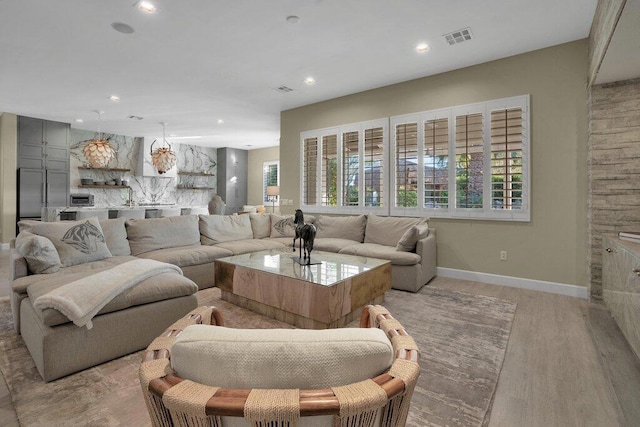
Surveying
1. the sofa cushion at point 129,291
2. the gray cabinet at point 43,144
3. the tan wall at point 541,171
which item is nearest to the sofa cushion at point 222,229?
the sofa cushion at point 129,291

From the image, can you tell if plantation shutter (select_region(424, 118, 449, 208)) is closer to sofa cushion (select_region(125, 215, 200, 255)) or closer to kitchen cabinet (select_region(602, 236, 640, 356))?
kitchen cabinet (select_region(602, 236, 640, 356))

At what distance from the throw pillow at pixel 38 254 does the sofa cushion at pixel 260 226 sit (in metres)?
2.68

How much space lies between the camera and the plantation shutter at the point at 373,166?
502cm

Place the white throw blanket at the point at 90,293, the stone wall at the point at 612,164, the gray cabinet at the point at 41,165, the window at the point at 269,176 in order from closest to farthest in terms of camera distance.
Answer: the white throw blanket at the point at 90,293 → the stone wall at the point at 612,164 → the gray cabinet at the point at 41,165 → the window at the point at 269,176

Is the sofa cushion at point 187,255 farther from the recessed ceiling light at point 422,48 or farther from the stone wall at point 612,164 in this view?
the stone wall at point 612,164

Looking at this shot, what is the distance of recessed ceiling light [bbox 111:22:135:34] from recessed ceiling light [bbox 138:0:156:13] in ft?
1.39

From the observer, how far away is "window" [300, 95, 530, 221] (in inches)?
155

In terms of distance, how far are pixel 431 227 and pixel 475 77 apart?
2.07 metres

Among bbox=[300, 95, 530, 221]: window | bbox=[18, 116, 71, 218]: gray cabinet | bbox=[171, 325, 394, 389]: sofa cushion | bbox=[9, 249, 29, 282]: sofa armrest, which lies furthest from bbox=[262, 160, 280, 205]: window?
bbox=[171, 325, 394, 389]: sofa cushion

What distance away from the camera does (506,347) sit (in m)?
2.36

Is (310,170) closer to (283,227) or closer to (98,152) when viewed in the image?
(283,227)

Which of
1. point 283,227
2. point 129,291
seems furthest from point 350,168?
point 129,291


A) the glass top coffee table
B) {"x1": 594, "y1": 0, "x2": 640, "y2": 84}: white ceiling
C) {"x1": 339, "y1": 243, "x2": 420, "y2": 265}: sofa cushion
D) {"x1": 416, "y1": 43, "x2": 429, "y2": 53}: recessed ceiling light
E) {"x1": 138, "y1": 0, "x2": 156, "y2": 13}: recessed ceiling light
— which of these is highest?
{"x1": 416, "y1": 43, "x2": 429, "y2": 53}: recessed ceiling light

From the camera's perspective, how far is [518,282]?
155 inches
